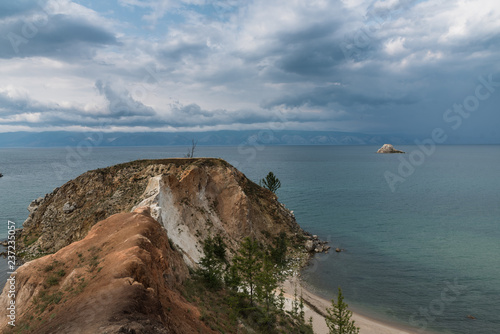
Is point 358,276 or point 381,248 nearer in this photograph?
point 358,276

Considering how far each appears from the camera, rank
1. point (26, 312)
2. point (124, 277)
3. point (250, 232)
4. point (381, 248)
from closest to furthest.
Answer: point (124, 277)
point (26, 312)
point (250, 232)
point (381, 248)

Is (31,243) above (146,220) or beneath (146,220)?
beneath

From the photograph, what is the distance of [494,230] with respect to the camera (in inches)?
2899

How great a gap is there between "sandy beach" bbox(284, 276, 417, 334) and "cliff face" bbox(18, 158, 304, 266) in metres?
14.9

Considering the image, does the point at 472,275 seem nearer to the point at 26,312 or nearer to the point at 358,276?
the point at 358,276

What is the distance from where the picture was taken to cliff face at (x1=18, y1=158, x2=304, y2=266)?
48.6 m

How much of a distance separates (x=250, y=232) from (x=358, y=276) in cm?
2184

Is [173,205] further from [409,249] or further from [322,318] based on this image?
[409,249]

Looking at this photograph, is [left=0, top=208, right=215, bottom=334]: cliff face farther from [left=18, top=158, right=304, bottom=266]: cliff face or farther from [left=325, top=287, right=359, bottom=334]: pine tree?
[left=18, top=158, right=304, bottom=266]: cliff face

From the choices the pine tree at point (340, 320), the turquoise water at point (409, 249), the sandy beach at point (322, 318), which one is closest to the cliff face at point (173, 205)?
the turquoise water at point (409, 249)

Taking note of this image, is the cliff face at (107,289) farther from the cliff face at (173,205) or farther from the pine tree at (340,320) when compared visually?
the cliff face at (173,205)

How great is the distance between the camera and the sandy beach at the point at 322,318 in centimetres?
3901

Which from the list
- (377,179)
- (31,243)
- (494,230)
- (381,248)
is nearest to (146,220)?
(31,243)

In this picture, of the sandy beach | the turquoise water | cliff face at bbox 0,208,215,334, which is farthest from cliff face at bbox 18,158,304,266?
the sandy beach
